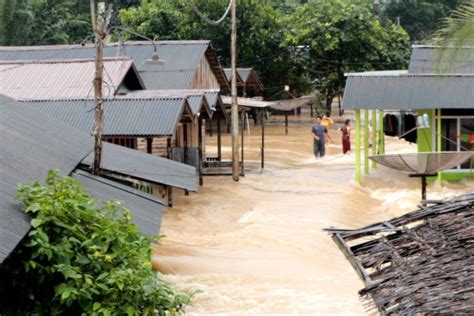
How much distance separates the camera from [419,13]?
57.9 metres

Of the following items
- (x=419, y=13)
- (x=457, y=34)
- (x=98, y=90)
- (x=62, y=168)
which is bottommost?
(x=62, y=168)

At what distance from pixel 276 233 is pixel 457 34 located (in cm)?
682

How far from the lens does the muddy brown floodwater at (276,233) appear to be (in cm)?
1324

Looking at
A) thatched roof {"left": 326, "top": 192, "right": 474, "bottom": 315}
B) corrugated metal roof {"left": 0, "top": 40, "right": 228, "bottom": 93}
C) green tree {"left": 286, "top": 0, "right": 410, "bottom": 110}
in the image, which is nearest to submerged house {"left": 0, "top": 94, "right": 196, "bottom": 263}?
thatched roof {"left": 326, "top": 192, "right": 474, "bottom": 315}

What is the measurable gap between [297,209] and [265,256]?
4854 millimetres

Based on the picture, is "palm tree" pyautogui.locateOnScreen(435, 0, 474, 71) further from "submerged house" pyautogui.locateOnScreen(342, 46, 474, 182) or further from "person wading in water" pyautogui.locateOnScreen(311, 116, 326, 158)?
"person wading in water" pyautogui.locateOnScreen(311, 116, 326, 158)

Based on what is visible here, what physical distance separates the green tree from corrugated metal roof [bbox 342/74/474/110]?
18.4 m

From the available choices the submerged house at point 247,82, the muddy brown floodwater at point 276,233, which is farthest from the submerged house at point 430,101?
the submerged house at point 247,82

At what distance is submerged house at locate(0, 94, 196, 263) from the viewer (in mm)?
7797

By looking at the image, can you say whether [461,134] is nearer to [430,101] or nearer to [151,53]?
[430,101]

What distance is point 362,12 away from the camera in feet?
141

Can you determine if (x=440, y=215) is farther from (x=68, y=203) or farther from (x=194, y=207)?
(x=194, y=207)

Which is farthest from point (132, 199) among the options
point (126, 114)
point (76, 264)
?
point (126, 114)

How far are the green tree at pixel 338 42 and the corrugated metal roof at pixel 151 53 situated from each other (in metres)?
13.2
